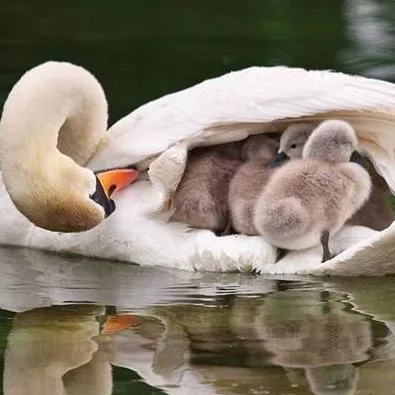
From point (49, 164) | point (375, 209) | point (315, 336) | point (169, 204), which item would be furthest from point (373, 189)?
point (49, 164)

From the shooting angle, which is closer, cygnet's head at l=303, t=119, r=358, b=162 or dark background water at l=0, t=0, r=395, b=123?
cygnet's head at l=303, t=119, r=358, b=162

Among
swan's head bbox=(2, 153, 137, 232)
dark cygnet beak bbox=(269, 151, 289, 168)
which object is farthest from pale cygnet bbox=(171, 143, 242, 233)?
swan's head bbox=(2, 153, 137, 232)

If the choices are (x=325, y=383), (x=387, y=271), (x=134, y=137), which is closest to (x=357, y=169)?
(x=387, y=271)

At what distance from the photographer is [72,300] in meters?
6.21

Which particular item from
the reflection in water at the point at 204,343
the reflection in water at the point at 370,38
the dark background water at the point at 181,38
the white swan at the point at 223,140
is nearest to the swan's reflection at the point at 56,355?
the reflection in water at the point at 204,343

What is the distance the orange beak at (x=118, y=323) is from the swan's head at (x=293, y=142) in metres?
0.83

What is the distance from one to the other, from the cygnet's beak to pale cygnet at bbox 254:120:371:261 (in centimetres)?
55

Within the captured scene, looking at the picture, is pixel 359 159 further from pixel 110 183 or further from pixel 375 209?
pixel 110 183

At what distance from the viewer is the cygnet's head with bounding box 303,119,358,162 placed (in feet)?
20.6

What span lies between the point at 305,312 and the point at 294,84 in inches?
33.5

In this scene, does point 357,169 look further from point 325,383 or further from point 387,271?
point 325,383

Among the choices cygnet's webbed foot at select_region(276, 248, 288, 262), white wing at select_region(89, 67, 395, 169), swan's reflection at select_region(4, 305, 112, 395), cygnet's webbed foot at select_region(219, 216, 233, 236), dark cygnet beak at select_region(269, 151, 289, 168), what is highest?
white wing at select_region(89, 67, 395, 169)

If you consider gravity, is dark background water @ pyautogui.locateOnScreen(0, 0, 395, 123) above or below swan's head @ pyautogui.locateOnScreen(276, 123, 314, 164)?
above

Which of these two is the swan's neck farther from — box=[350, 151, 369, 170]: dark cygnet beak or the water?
box=[350, 151, 369, 170]: dark cygnet beak
